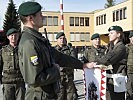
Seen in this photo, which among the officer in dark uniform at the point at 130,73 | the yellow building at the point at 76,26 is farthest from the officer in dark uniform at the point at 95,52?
the yellow building at the point at 76,26

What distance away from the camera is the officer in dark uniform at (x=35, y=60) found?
3.22m

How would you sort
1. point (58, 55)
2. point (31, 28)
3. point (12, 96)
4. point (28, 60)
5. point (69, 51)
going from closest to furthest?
1. point (28, 60)
2. point (31, 28)
3. point (58, 55)
4. point (12, 96)
5. point (69, 51)

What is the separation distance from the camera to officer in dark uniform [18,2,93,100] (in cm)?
322

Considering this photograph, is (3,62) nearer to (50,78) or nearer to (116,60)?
(116,60)

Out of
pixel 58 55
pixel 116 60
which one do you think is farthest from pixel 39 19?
pixel 116 60

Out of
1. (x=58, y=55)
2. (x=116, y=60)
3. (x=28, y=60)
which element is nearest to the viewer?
(x=28, y=60)

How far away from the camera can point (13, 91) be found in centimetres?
659

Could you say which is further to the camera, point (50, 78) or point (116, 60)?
point (116, 60)

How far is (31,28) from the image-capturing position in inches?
137

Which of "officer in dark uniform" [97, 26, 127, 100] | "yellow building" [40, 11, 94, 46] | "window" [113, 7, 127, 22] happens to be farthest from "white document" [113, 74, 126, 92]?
"yellow building" [40, 11, 94, 46]

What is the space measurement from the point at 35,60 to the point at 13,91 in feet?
11.7

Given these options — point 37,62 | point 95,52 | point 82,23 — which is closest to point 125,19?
point 82,23

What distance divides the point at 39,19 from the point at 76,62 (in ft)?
3.46

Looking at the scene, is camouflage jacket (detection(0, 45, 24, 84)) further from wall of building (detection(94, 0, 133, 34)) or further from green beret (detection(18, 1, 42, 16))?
wall of building (detection(94, 0, 133, 34))
